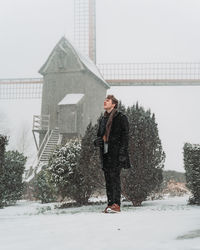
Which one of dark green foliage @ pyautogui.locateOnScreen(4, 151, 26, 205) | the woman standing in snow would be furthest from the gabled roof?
the woman standing in snow

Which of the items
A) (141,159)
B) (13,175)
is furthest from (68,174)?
(13,175)

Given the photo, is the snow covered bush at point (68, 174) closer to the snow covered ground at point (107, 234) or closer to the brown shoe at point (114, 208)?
the brown shoe at point (114, 208)

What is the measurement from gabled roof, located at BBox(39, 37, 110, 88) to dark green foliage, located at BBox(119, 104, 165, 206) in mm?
19504

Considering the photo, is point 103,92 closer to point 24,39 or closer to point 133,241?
point 133,241

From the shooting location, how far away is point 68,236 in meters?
4.20

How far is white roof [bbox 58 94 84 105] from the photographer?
90.5 ft

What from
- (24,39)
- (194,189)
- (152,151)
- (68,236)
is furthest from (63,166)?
(24,39)

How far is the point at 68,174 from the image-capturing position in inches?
456

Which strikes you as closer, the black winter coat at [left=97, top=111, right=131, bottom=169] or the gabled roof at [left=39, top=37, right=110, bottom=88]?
the black winter coat at [left=97, top=111, right=131, bottom=169]

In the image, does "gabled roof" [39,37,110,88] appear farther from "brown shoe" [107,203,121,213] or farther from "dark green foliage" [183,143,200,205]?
"brown shoe" [107,203,121,213]

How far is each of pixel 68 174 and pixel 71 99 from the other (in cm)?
1685

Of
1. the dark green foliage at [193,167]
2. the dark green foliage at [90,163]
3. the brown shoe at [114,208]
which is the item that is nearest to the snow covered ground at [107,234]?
the brown shoe at [114,208]

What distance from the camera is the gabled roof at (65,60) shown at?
29.0 m

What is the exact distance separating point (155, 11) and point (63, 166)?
54205 mm
